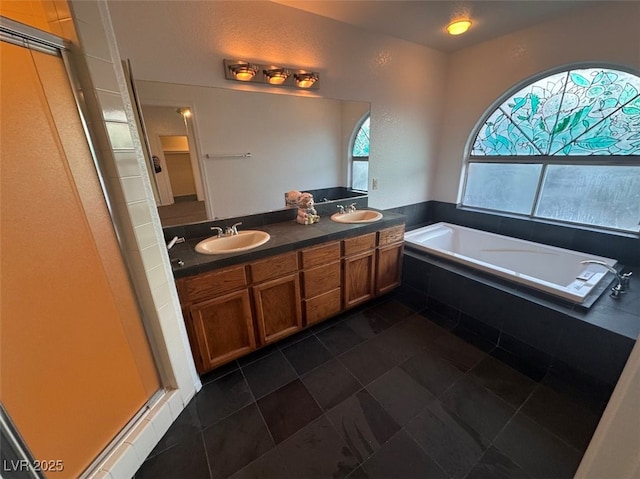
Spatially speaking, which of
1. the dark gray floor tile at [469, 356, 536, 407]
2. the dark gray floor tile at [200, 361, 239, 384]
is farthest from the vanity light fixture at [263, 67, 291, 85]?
the dark gray floor tile at [469, 356, 536, 407]

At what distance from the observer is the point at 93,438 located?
112 cm

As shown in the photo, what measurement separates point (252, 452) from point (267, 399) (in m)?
0.29

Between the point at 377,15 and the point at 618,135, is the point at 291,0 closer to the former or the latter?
the point at 377,15

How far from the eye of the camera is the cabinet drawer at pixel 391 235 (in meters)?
2.30

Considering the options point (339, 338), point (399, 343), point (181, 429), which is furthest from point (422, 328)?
point (181, 429)

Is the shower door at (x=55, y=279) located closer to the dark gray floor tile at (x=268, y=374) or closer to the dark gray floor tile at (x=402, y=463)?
the dark gray floor tile at (x=268, y=374)

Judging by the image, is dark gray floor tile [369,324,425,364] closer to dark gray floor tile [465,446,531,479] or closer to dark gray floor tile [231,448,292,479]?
dark gray floor tile [465,446,531,479]

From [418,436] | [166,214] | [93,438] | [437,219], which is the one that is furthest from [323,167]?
[93,438]

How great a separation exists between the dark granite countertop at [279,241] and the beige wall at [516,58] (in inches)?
54.2

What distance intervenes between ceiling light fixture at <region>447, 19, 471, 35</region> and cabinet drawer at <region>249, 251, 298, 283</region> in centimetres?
230

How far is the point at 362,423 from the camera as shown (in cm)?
141

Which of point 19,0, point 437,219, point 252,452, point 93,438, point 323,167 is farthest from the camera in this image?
point 437,219

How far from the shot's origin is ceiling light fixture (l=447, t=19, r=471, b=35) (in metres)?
2.08

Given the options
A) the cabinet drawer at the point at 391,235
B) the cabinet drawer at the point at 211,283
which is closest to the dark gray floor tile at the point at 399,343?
the cabinet drawer at the point at 391,235
